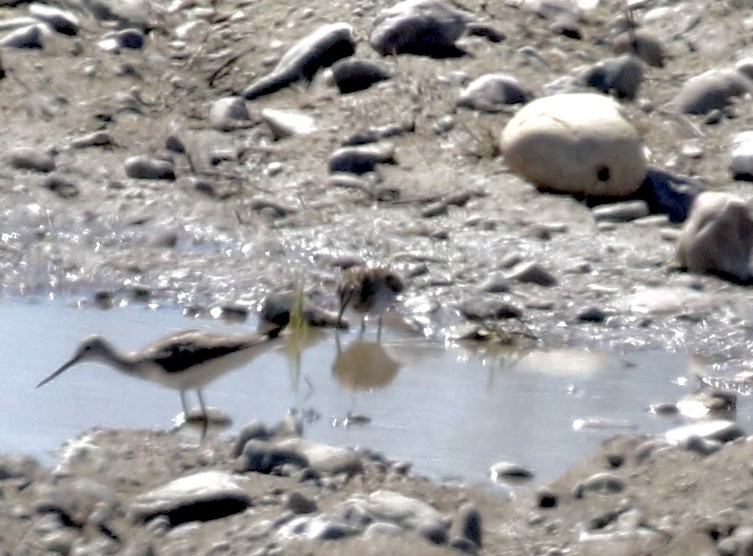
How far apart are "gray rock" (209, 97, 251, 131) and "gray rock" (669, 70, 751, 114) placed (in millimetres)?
2878

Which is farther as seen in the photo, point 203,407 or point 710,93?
point 710,93

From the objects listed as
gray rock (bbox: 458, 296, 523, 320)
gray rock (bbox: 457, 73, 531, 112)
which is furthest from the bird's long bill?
gray rock (bbox: 457, 73, 531, 112)

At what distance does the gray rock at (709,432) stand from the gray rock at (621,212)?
3.75 meters

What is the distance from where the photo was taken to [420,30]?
13875mm

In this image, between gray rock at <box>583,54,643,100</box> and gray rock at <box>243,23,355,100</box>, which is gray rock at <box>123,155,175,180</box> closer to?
gray rock at <box>243,23,355,100</box>

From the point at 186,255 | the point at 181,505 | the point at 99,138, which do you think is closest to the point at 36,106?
the point at 99,138

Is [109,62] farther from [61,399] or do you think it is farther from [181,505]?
[181,505]

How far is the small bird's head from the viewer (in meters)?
8.87

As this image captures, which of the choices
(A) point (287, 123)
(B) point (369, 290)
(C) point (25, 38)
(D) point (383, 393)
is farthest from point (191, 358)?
(C) point (25, 38)

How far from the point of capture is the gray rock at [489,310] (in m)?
10.6

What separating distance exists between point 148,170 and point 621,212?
118 inches

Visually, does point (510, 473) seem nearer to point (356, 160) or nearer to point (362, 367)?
point (362, 367)

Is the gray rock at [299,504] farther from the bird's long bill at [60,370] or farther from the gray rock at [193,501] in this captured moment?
the bird's long bill at [60,370]

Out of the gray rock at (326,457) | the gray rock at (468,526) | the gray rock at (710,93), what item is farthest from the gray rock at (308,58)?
the gray rock at (468,526)
